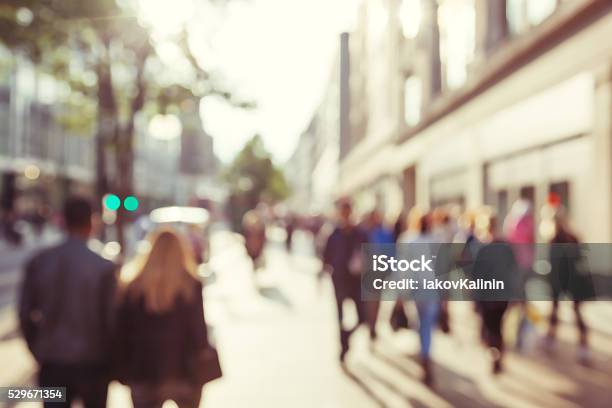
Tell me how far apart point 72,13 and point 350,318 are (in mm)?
6704

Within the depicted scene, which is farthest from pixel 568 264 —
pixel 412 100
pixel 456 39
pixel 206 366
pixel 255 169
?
pixel 255 169

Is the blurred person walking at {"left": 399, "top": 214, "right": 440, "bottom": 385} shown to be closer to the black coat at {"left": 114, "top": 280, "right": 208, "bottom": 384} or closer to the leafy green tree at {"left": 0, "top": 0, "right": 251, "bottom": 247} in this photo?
the black coat at {"left": 114, "top": 280, "right": 208, "bottom": 384}

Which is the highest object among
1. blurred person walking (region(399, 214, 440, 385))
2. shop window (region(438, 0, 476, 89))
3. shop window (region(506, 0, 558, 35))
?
shop window (region(438, 0, 476, 89))

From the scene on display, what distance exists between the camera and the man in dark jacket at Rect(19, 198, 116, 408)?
13.4 ft

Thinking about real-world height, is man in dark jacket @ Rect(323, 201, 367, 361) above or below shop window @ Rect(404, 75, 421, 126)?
below

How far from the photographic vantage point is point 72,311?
412 centimetres

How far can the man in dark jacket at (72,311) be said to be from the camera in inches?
161

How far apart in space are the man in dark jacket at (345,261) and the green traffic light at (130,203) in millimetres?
11325

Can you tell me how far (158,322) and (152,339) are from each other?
93 millimetres

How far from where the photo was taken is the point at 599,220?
13969 mm

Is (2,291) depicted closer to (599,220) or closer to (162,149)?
(599,220)

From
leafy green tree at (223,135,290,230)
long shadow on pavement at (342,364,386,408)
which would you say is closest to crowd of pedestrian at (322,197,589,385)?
long shadow on pavement at (342,364,386,408)

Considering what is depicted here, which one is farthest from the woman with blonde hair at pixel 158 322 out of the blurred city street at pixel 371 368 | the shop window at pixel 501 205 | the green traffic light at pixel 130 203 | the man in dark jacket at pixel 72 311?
the shop window at pixel 501 205

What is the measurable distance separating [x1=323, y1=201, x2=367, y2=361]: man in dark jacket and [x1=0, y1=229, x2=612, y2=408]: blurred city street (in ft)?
2.31
